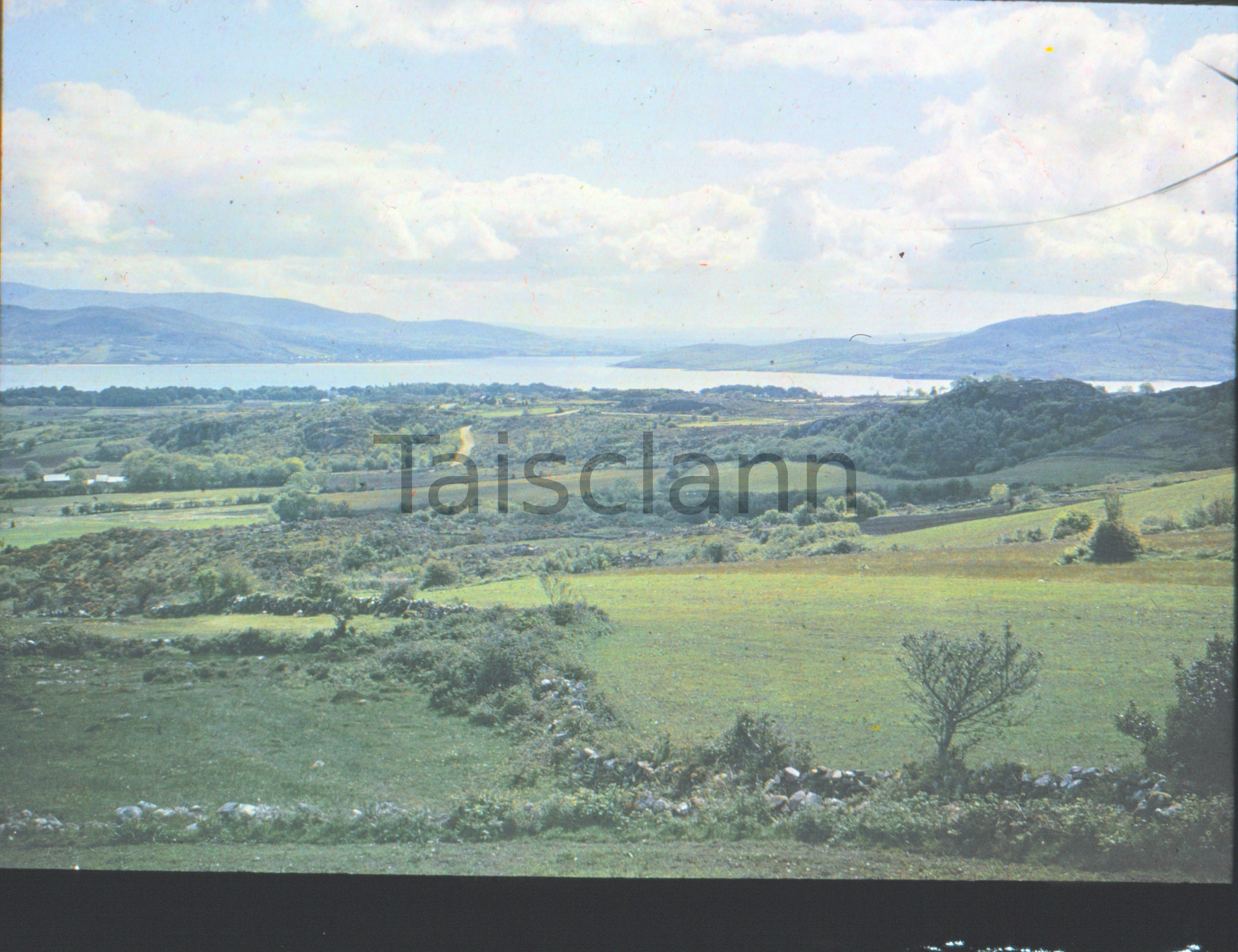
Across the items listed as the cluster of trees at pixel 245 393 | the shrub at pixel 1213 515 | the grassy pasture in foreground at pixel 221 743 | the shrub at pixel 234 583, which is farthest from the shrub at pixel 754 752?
the shrub at pixel 234 583

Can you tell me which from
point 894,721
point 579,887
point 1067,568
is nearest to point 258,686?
point 579,887

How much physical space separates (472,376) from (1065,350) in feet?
14.6

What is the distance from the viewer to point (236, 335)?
21.5ft

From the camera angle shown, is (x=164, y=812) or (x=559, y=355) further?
(x=559, y=355)

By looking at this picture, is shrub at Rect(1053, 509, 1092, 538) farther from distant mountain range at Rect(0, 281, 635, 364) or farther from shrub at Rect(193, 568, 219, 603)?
shrub at Rect(193, 568, 219, 603)

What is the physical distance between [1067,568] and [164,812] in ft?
20.0

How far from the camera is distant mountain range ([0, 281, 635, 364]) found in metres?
6.17

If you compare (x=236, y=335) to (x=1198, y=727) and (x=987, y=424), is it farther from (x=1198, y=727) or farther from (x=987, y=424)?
(x=1198, y=727)

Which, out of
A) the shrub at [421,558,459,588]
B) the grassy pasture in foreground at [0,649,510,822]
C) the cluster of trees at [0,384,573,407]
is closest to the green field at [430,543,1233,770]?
the shrub at [421,558,459,588]

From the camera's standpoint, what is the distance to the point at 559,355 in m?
6.71

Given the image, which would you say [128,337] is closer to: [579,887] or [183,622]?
[183,622]

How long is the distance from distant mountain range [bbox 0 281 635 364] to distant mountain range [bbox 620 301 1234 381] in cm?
162

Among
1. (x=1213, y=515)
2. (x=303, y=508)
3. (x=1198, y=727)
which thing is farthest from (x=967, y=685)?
(x=303, y=508)

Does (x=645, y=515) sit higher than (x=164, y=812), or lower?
higher
